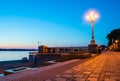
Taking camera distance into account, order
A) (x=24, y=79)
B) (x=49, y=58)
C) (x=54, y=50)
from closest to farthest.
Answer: (x=24, y=79) < (x=49, y=58) < (x=54, y=50)

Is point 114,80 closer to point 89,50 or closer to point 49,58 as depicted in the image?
point 89,50

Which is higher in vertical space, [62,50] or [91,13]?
[91,13]

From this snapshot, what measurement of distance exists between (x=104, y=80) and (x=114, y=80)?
1.13 feet

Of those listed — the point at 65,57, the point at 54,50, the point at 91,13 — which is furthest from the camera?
the point at 54,50

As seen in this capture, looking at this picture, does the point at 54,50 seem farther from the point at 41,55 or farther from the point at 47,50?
the point at 41,55

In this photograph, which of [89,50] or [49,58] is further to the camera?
[49,58]

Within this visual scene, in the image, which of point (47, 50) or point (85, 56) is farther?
point (47, 50)

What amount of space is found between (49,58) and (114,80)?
28534 mm

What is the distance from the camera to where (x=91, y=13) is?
27.5 meters

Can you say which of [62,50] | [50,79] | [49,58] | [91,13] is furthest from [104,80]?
[62,50]

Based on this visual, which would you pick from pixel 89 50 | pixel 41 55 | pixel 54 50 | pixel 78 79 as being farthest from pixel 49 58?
pixel 78 79

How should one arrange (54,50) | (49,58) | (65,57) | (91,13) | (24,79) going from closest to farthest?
(24,79), (65,57), (91,13), (49,58), (54,50)

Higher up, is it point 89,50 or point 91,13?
point 91,13

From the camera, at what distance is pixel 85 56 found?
58.2 feet
